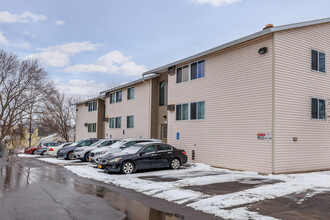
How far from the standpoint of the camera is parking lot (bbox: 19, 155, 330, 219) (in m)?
6.63

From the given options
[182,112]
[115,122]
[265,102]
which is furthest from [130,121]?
[265,102]

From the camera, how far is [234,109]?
1438 centimetres

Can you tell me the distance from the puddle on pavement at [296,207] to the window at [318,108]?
6436mm

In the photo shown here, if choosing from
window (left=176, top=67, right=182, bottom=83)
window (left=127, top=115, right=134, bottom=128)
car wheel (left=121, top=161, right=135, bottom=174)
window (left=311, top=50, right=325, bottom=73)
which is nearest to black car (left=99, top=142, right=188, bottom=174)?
car wheel (left=121, top=161, right=135, bottom=174)

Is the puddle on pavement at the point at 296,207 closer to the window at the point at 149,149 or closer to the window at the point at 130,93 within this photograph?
the window at the point at 149,149

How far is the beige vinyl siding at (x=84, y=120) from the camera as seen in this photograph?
34159 mm

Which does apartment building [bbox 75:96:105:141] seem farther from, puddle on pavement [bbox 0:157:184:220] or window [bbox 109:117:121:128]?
puddle on pavement [bbox 0:157:184:220]

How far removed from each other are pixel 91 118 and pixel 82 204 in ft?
92.7

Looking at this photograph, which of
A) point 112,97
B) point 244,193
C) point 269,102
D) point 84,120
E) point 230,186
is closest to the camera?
point 244,193

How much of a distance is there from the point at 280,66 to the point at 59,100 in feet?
143

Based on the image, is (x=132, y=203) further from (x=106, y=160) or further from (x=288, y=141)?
(x=288, y=141)

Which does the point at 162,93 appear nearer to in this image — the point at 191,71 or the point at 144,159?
the point at 191,71

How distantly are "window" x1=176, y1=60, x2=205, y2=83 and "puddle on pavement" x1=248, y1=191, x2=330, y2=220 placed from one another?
992 cm

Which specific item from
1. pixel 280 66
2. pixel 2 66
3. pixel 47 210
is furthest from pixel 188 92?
pixel 2 66
